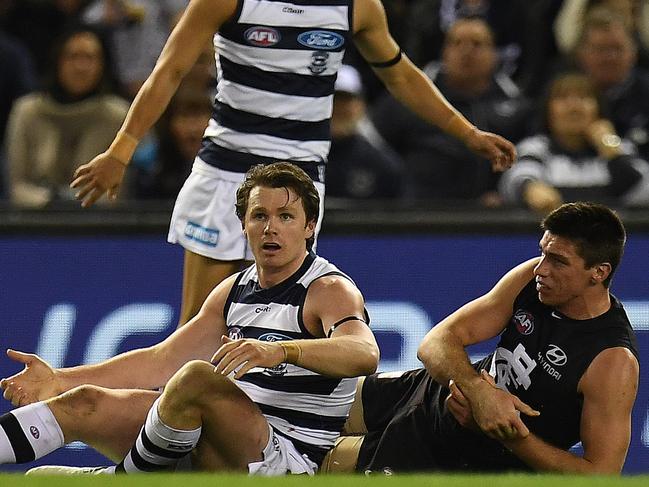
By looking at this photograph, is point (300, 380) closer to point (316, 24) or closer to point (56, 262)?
point (316, 24)

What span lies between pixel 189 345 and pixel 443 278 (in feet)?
6.27

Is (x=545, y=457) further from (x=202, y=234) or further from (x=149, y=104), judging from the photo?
(x=149, y=104)

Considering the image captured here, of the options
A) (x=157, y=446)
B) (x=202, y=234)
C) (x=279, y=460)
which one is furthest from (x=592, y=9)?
(x=157, y=446)

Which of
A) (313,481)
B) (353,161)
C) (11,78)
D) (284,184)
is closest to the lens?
(313,481)

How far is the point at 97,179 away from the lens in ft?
17.4

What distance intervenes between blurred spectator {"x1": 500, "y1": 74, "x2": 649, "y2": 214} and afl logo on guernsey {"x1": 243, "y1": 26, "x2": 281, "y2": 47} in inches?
96.0

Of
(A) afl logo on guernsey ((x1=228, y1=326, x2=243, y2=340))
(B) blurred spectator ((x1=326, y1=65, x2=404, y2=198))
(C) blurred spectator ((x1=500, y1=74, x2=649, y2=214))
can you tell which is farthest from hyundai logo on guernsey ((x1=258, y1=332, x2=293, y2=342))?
(B) blurred spectator ((x1=326, y1=65, x2=404, y2=198))

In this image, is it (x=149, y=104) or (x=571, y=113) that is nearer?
(x=149, y=104)

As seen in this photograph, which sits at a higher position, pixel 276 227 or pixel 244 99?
pixel 244 99

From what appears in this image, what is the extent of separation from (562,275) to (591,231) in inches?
7.3

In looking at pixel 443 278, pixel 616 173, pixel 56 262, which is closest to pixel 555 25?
pixel 616 173

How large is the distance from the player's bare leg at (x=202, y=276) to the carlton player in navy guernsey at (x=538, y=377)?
35.3 inches

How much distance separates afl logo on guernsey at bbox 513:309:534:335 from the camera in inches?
202

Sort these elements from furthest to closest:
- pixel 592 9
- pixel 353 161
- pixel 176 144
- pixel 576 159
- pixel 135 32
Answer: pixel 135 32 → pixel 592 9 → pixel 353 161 → pixel 176 144 → pixel 576 159
